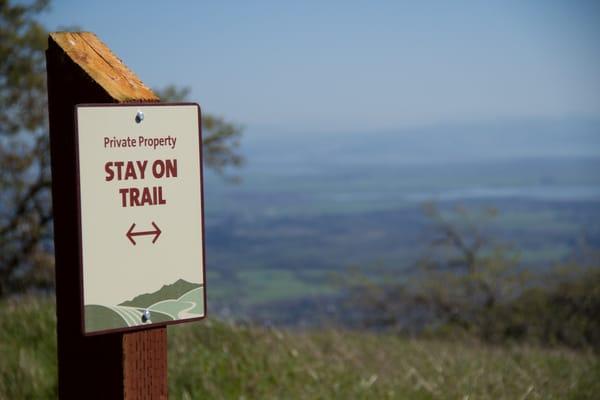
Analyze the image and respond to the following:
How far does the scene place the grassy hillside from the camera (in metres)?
4.89

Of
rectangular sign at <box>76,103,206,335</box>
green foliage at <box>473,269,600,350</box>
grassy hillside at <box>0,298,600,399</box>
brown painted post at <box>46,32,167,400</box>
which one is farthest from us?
green foliage at <box>473,269,600,350</box>

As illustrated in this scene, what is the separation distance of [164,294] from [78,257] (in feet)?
1.05

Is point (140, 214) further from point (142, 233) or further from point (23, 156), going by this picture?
point (23, 156)

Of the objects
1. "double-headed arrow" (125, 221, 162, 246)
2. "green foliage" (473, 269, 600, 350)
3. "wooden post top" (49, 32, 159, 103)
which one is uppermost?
"wooden post top" (49, 32, 159, 103)

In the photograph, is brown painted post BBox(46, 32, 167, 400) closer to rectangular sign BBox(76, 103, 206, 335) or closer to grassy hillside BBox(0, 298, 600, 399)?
rectangular sign BBox(76, 103, 206, 335)

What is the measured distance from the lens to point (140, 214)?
2682 millimetres

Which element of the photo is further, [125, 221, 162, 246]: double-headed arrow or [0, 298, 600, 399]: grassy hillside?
[0, 298, 600, 399]: grassy hillside

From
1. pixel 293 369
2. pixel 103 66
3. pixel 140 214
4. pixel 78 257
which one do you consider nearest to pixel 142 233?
pixel 140 214

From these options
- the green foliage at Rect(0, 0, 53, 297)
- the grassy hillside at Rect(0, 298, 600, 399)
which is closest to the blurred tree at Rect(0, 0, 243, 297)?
the green foliage at Rect(0, 0, 53, 297)

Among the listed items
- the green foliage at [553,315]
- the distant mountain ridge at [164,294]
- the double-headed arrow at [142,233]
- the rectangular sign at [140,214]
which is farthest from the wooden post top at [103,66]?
the green foliage at [553,315]

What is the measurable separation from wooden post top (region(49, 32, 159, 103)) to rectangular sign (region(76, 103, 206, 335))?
0.36 feet

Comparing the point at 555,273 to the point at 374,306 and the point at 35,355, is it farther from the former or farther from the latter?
the point at 35,355

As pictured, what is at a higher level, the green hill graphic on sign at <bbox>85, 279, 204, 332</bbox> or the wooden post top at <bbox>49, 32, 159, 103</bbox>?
the wooden post top at <bbox>49, 32, 159, 103</bbox>

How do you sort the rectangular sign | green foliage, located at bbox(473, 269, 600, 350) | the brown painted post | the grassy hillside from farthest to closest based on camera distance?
green foliage, located at bbox(473, 269, 600, 350), the grassy hillside, the brown painted post, the rectangular sign
